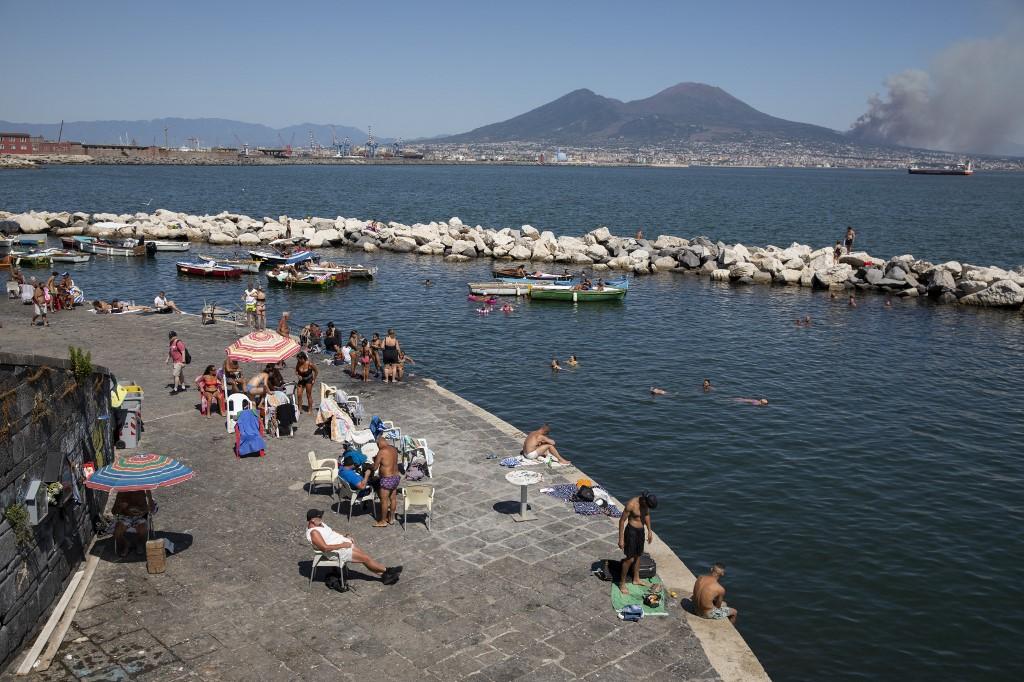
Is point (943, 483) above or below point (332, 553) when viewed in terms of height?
below

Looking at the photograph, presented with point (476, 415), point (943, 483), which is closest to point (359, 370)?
point (476, 415)

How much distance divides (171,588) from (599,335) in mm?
26827

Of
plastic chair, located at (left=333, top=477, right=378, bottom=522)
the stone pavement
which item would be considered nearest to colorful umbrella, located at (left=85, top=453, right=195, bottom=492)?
the stone pavement

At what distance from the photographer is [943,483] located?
68.4 ft

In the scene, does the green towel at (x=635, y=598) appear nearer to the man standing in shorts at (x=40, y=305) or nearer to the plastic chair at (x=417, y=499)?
the plastic chair at (x=417, y=499)

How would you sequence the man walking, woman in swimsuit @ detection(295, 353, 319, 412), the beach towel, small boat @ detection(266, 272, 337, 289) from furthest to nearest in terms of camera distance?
small boat @ detection(266, 272, 337, 289) → the man walking → woman in swimsuit @ detection(295, 353, 319, 412) → the beach towel

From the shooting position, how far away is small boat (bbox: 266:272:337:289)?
1850 inches

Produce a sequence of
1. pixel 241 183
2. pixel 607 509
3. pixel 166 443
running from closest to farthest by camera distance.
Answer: pixel 607 509 → pixel 166 443 → pixel 241 183

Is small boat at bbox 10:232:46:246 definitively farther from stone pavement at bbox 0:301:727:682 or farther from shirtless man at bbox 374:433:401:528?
shirtless man at bbox 374:433:401:528

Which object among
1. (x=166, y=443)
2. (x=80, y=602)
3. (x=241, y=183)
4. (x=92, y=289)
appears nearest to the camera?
(x=80, y=602)

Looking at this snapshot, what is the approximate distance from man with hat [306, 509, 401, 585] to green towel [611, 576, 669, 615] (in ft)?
11.4

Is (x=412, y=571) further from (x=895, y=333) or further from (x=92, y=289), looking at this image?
(x=92, y=289)

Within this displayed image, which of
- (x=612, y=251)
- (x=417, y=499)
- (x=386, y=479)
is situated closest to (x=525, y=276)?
(x=612, y=251)

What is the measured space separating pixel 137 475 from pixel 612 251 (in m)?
50.3
